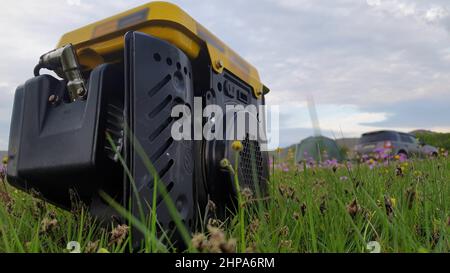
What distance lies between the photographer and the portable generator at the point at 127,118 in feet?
4.20

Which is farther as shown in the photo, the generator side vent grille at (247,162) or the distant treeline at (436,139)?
the distant treeline at (436,139)

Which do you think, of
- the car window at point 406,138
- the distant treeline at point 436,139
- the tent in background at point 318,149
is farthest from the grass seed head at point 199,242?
the distant treeline at point 436,139

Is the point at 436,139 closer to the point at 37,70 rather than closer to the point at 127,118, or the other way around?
the point at 37,70

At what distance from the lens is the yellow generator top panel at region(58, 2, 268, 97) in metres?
1.46

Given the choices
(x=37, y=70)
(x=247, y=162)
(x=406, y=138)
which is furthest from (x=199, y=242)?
(x=406, y=138)

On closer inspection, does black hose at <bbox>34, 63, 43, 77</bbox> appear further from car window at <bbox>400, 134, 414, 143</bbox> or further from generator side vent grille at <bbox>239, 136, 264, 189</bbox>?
car window at <bbox>400, 134, 414, 143</bbox>

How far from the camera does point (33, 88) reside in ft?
5.45

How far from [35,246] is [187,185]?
508 mm

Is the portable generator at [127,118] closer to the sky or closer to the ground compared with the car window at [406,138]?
closer to the ground

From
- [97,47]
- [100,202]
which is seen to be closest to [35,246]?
[100,202]

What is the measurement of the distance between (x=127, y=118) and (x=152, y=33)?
14.8 inches

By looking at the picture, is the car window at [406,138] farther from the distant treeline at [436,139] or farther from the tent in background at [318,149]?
the tent in background at [318,149]

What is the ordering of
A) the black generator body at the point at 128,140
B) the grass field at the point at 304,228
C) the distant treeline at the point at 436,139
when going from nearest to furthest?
the grass field at the point at 304,228 < the black generator body at the point at 128,140 < the distant treeline at the point at 436,139

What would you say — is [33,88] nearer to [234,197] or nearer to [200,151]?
[200,151]
